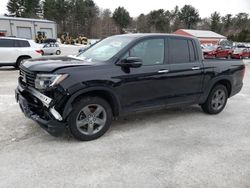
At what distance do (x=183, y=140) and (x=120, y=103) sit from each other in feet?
4.13

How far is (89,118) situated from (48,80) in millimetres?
887

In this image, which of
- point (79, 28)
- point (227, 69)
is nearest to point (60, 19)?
point (79, 28)

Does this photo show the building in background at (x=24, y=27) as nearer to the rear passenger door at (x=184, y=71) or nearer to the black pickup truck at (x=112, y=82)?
the black pickup truck at (x=112, y=82)

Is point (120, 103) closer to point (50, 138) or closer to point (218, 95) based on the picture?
point (50, 138)

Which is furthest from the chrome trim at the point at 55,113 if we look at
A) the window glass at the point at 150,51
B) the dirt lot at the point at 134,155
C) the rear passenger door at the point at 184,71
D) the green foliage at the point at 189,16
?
the green foliage at the point at 189,16

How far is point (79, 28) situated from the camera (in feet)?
242

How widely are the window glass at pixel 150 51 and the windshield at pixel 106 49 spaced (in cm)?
21

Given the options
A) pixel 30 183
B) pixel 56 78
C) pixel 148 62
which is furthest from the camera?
pixel 148 62

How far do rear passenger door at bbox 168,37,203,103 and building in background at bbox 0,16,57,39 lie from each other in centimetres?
4125

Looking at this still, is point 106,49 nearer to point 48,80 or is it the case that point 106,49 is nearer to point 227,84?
point 48,80

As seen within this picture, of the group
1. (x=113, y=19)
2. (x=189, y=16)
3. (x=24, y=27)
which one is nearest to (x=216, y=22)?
(x=189, y=16)

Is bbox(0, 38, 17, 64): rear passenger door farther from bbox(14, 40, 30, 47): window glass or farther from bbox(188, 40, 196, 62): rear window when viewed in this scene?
bbox(188, 40, 196, 62): rear window

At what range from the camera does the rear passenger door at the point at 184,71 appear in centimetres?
503

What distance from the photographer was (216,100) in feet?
19.6
